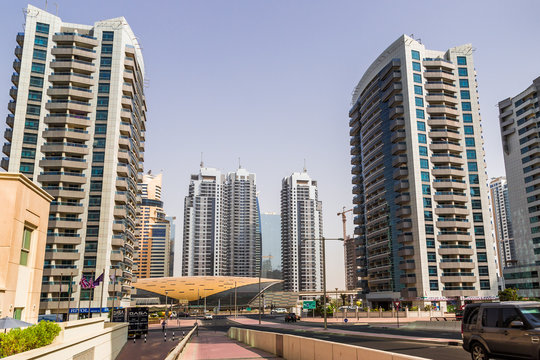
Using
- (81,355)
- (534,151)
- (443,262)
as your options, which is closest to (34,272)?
(81,355)

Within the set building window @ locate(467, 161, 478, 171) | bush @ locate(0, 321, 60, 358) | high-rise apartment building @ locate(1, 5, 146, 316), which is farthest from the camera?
building window @ locate(467, 161, 478, 171)

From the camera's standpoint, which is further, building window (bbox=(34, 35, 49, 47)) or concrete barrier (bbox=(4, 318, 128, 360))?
building window (bbox=(34, 35, 49, 47))

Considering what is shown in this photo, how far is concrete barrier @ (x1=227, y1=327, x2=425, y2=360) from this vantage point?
Answer: 12234mm

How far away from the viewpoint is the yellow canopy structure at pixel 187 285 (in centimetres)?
18438

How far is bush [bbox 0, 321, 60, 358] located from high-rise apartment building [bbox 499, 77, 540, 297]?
129 meters

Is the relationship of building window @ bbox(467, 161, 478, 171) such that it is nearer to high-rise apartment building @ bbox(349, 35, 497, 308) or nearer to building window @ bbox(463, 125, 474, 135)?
high-rise apartment building @ bbox(349, 35, 497, 308)

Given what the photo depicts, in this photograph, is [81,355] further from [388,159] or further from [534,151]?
[534,151]

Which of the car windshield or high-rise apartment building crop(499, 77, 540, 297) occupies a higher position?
high-rise apartment building crop(499, 77, 540, 297)

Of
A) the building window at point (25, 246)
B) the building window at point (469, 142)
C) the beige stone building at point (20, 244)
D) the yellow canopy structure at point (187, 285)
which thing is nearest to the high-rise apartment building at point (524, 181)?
the building window at point (469, 142)

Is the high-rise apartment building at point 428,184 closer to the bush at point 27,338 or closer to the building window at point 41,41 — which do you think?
the building window at point 41,41

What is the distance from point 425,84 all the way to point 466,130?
50.0ft

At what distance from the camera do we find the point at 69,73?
9812 centimetres

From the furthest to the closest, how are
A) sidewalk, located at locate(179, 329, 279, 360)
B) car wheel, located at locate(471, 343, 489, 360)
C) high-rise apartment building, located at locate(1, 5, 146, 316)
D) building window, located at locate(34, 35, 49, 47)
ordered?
building window, located at locate(34, 35, 49, 47) < high-rise apartment building, located at locate(1, 5, 146, 316) < sidewalk, located at locate(179, 329, 279, 360) < car wheel, located at locate(471, 343, 489, 360)

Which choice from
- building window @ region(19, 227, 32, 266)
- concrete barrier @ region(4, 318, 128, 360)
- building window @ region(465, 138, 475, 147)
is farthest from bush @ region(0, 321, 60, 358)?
building window @ region(465, 138, 475, 147)
